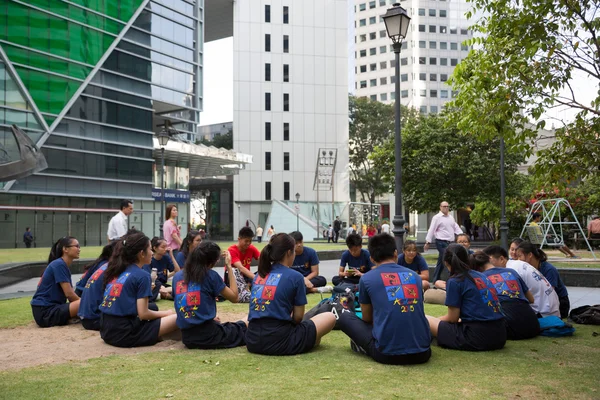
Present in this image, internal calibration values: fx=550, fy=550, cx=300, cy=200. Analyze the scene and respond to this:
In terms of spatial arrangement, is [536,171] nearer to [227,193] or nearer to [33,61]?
[33,61]

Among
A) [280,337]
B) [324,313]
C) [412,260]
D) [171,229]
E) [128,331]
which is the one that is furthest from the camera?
[171,229]

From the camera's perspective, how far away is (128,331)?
6.18 metres

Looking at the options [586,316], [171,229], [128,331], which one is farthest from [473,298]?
[171,229]

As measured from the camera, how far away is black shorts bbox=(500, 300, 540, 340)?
6414mm

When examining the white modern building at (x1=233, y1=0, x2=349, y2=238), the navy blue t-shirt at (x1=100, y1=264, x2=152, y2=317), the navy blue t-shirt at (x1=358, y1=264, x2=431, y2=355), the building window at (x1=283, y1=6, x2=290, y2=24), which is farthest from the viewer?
the building window at (x1=283, y1=6, x2=290, y2=24)

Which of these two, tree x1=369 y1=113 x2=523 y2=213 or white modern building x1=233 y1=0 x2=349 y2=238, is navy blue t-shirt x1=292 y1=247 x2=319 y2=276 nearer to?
tree x1=369 y1=113 x2=523 y2=213

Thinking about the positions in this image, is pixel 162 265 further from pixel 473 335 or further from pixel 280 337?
pixel 473 335

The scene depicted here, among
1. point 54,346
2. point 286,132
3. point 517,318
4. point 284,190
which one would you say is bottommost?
point 54,346

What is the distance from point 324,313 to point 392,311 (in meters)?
1.15

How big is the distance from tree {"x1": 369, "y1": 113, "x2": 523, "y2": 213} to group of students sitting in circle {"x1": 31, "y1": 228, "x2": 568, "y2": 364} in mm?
14360

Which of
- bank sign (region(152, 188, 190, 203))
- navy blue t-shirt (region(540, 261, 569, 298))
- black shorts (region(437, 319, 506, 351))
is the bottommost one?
black shorts (region(437, 319, 506, 351))

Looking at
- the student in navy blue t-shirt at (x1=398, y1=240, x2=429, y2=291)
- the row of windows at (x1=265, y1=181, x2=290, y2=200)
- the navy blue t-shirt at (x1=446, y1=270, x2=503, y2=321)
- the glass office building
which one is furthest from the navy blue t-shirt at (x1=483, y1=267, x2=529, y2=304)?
the row of windows at (x1=265, y1=181, x2=290, y2=200)

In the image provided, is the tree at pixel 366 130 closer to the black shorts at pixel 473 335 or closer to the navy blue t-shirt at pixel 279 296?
the black shorts at pixel 473 335

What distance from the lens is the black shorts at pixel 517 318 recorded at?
6.41 metres
